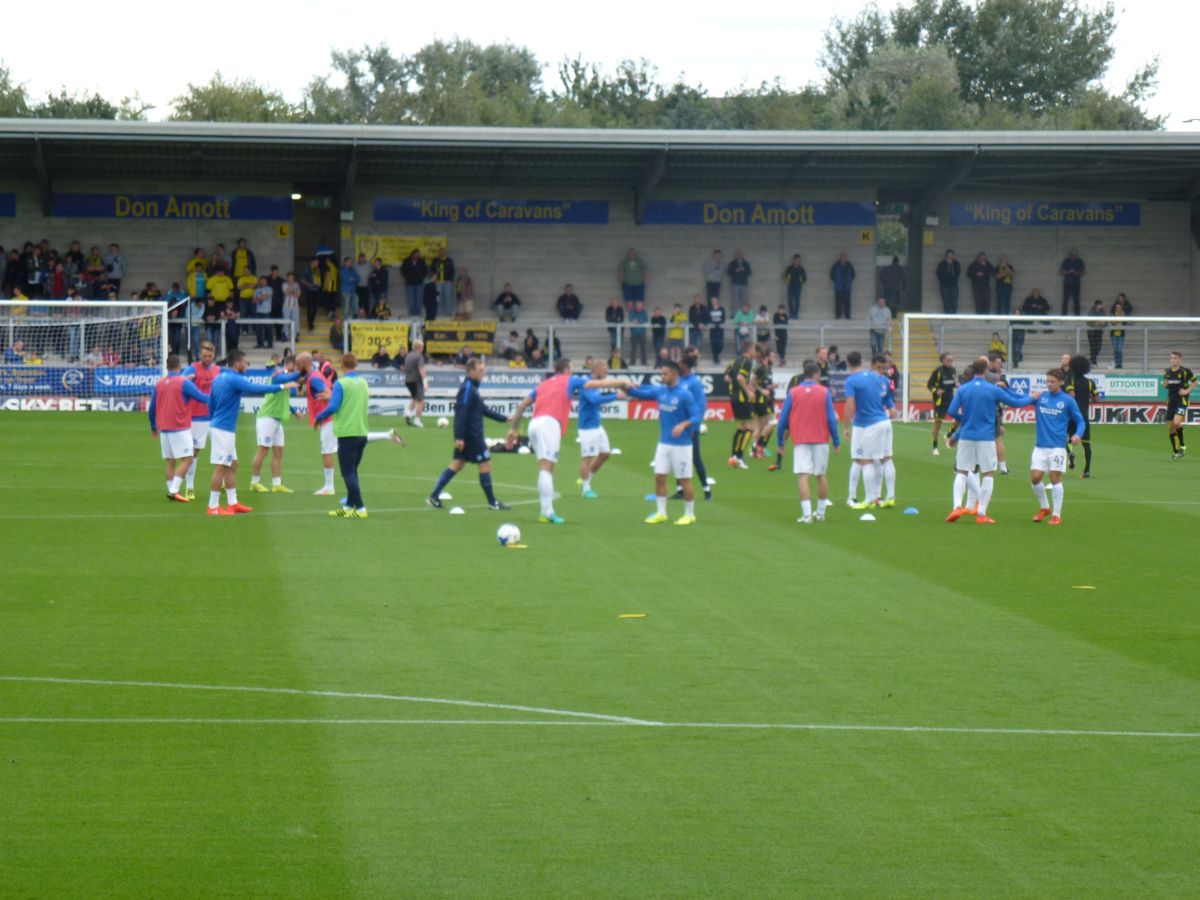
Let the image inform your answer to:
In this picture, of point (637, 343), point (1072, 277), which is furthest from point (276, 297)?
point (1072, 277)

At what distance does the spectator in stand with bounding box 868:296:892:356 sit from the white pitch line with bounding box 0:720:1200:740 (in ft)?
121

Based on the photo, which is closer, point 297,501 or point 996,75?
point 297,501

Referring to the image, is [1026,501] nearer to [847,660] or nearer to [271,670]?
[847,660]

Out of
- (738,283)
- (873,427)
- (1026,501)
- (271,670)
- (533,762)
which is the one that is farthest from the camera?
(738,283)

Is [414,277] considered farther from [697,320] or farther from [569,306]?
[697,320]

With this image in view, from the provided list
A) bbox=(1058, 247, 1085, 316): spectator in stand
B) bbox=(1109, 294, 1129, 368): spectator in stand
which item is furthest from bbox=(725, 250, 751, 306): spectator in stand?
bbox=(1109, 294, 1129, 368): spectator in stand

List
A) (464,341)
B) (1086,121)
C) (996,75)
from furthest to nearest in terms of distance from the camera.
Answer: (996,75) < (1086,121) < (464,341)

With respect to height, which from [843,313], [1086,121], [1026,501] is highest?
[1086,121]

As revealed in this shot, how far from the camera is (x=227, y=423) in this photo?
20.6 metres

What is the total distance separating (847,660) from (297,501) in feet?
39.1

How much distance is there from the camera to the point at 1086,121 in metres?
78.0

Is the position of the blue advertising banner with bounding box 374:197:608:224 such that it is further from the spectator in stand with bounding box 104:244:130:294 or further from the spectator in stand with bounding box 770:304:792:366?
the spectator in stand with bounding box 104:244:130:294

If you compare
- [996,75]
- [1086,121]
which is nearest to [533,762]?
[1086,121]

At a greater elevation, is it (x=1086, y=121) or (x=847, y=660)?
(x=1086, y=121)
